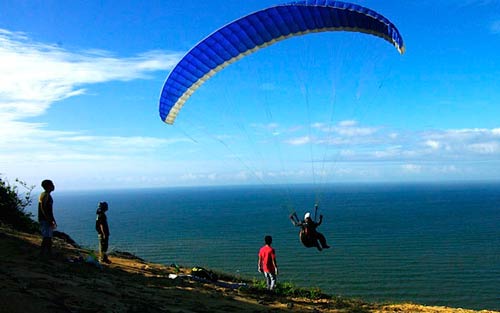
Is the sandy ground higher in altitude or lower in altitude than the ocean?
higher

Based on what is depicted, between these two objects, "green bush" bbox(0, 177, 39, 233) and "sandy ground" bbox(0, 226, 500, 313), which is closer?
"sandy ground" bbox(0, 226, 500, 313)

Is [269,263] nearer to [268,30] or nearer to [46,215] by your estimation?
[46,215]

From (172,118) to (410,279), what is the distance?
24073 mm

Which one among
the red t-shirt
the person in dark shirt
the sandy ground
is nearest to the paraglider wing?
the person in dark shirt

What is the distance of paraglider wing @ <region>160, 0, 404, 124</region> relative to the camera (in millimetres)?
11250

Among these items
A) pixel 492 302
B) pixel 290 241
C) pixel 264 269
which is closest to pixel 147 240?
pixel 290 241

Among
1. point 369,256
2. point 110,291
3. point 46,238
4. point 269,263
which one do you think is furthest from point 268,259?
point 369,256

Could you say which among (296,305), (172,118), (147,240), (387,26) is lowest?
(147,240)

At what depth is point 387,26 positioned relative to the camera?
11.2 meters

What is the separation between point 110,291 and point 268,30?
26.1ft

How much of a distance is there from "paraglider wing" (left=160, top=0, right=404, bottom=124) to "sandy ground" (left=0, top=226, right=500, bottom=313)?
232 inches

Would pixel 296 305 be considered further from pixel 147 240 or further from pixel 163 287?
pixel 147 240

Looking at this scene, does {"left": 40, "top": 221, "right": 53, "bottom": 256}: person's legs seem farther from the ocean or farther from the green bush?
the ocean

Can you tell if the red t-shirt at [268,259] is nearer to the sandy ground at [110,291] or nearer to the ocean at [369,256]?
the sandy ground at [110,291]
